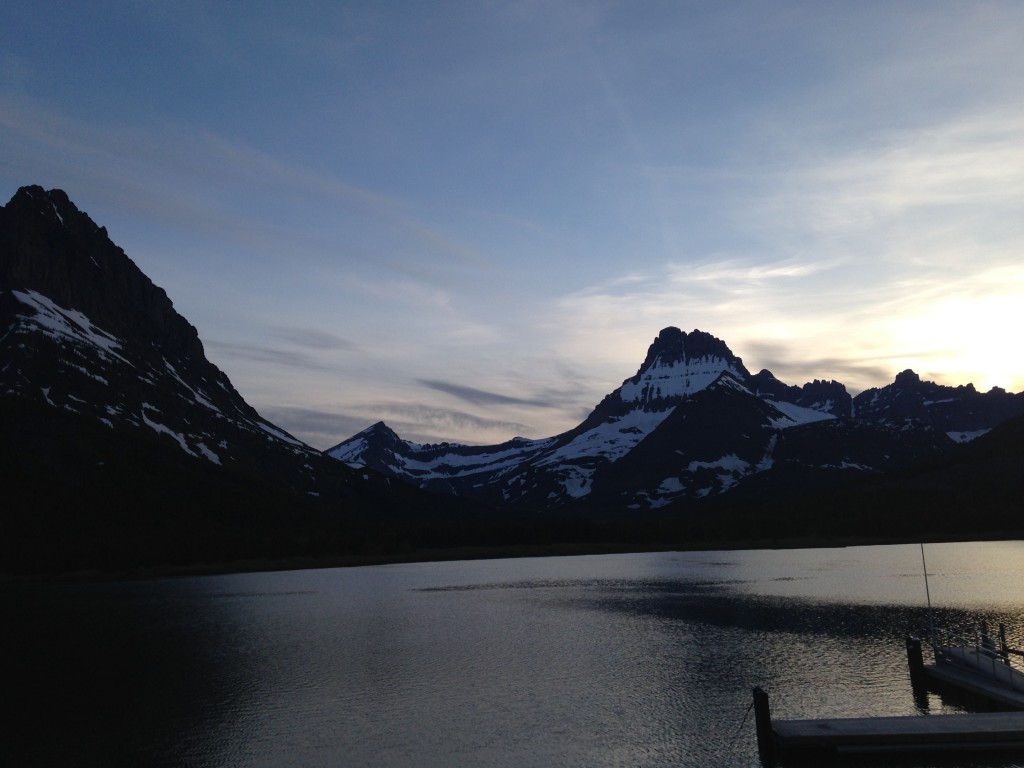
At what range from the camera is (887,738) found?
1558 inches

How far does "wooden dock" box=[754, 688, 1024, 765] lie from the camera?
39469 millimetres

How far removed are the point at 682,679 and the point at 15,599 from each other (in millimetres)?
125492

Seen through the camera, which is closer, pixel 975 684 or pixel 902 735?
pixel 902 735

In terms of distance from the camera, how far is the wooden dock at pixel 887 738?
39.5 m

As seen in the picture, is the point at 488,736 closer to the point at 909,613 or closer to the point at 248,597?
the point at 909,613

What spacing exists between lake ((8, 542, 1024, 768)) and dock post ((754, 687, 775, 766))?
3.71 feet

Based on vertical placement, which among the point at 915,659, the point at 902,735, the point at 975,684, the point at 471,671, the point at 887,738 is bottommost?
the point at 471,671

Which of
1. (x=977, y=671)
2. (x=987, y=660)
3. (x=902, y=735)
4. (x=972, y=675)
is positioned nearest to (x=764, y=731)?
(x=902, y=735)

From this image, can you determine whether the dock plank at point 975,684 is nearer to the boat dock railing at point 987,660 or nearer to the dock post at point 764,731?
the boat dock railing at point 987,660

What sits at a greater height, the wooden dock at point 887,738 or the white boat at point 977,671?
the white boat at point 977,671

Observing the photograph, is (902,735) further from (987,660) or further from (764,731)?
(987,660)

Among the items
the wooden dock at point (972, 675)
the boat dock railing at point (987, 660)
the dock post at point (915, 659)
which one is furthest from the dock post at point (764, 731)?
the boat dock railing at point (987, 660)

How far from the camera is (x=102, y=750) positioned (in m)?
45.8

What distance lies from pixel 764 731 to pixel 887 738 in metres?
5.83
